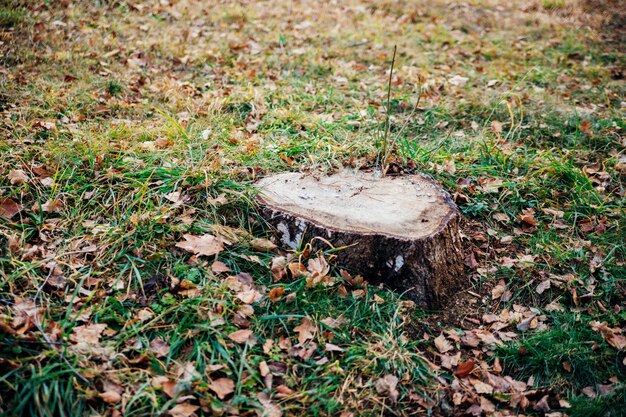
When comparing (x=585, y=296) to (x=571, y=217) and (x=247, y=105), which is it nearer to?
(x=571, y=217)

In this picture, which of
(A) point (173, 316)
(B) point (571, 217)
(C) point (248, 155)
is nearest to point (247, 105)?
(C) point (248, 155)

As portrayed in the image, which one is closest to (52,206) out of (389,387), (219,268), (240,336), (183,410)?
(219,268)

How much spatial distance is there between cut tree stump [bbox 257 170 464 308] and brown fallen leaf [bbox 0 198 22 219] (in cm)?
152

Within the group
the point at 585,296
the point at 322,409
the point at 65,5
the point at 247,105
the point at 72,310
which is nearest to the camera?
the point at 322,409

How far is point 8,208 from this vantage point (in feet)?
9.19

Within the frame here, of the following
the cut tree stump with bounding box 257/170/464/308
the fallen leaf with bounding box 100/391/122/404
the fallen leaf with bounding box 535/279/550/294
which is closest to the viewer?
the fallen leaf with bounding box 100/391/122/404

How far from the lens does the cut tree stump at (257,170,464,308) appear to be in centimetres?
266

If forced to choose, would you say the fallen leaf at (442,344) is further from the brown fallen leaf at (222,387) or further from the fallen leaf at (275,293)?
the brown fallen leaf at (222,387)

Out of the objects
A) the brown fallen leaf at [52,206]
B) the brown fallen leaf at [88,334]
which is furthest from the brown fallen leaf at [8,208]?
the brown fallen leaf at [88,334]

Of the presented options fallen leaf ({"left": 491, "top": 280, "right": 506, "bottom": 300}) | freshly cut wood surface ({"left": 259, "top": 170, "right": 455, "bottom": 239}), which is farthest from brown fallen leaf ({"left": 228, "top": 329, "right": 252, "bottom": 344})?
fallen leaf ({"left": 491, "top": 280, "right": 506, "bottom": 300})

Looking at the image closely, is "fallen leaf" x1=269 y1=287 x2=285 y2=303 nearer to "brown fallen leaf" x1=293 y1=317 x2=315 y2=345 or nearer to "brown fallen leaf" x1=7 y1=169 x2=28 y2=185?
"brown fallen leaf" x1=293 y1=317 x2=315 y2=345

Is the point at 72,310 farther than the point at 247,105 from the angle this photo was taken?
No

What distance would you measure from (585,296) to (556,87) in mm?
3204

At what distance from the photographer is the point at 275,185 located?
10.0 ft
